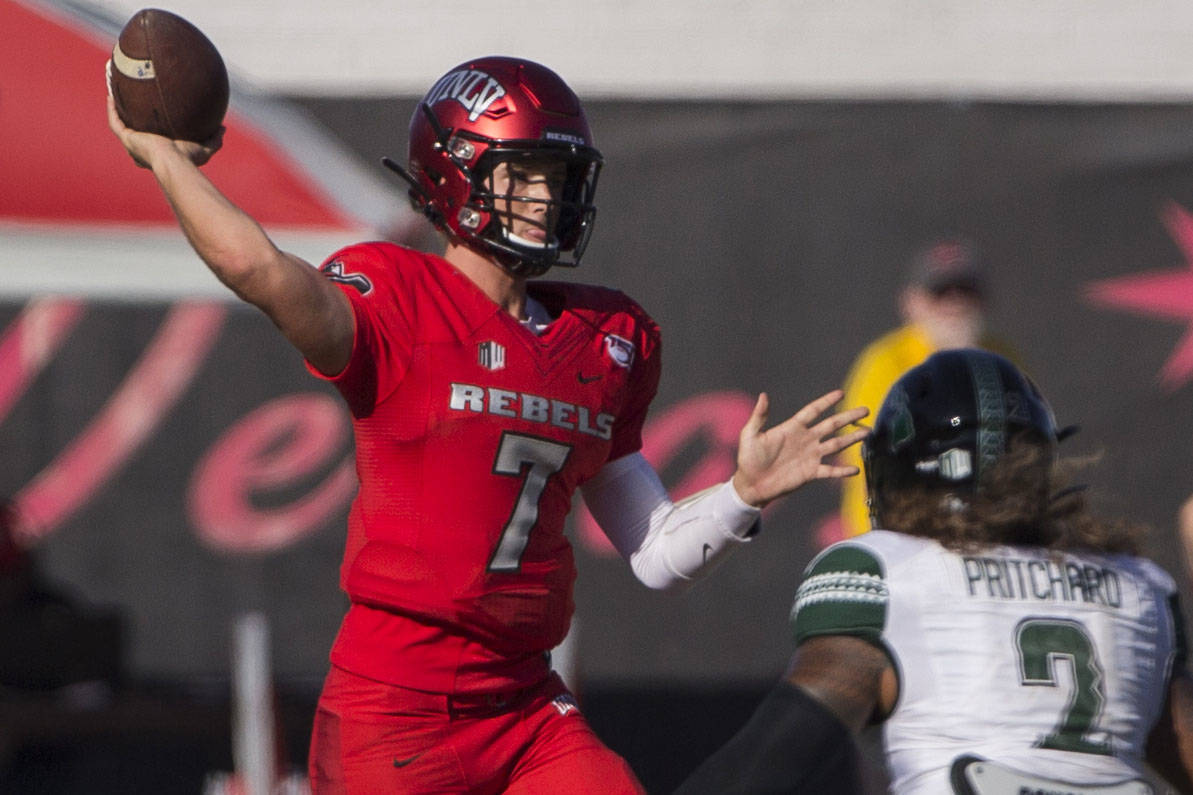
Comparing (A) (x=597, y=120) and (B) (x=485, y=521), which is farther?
(A) (x=597, y=120)

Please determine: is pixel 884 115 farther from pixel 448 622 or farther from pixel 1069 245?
pixel 448 622

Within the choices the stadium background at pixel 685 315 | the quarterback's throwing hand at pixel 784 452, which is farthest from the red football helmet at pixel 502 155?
the stadium background at pixel 685 315

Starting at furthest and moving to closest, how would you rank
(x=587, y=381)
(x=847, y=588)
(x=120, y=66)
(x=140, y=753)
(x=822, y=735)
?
1. (x=140, y=753)
2. (x=587, y=381)
3. (x=120, y=66)
4. (x=847, y=588)
5. (x=822, y=735)

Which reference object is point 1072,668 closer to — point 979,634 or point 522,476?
point 979,634

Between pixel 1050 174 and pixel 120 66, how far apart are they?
460cm

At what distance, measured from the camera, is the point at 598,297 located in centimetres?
309

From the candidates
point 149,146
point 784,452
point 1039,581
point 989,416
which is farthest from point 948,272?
point 149,146

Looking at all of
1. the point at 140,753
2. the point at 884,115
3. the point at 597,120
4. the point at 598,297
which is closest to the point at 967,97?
the point at 884,115

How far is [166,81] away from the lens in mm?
2568

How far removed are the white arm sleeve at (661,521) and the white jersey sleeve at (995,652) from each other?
594mm

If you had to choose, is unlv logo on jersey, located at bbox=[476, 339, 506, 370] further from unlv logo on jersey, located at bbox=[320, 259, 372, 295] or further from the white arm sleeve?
the white arm sleeve

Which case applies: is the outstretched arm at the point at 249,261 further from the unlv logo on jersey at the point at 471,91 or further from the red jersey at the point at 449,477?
the unlv logo on jersey at the point at 471,91

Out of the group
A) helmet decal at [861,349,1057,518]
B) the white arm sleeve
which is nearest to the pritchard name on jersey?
helmet decal at [861,349,1057,518]

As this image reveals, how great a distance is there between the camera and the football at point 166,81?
256cm
